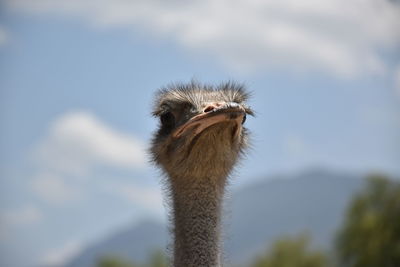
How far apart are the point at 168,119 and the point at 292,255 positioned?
94.2ft

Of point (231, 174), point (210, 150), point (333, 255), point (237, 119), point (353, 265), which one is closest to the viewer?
point (237, 119)

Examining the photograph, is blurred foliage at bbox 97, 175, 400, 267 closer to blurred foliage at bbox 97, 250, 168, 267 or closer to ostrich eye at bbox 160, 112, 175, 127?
blurred foliage at bbox 97, 250, 168, 267

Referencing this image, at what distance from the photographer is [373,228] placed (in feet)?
89.8

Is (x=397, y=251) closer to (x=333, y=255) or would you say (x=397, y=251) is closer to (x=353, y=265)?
(x=353, y=265)

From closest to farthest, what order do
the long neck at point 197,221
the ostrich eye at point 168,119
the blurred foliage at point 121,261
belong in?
the long neck at point 197,221
the ostrich eye at point 168,119
the blurred foliage at point 121,261

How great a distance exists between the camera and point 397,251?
83.4 ft

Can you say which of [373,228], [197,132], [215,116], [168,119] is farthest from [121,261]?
[215,116]

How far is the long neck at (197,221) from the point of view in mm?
4887

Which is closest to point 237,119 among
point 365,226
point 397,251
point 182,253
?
point 182,253

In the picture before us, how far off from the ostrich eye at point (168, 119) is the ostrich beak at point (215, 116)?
0.67 feet

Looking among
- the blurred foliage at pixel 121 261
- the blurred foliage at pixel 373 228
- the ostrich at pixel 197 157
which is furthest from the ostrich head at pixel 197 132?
the blurred foliage at pixel 121 261

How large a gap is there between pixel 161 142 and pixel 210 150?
43 cm

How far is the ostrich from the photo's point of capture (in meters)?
4.90

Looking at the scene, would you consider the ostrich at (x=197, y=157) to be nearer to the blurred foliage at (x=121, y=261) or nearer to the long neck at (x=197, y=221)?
the long neck at (x=197, y=221)
